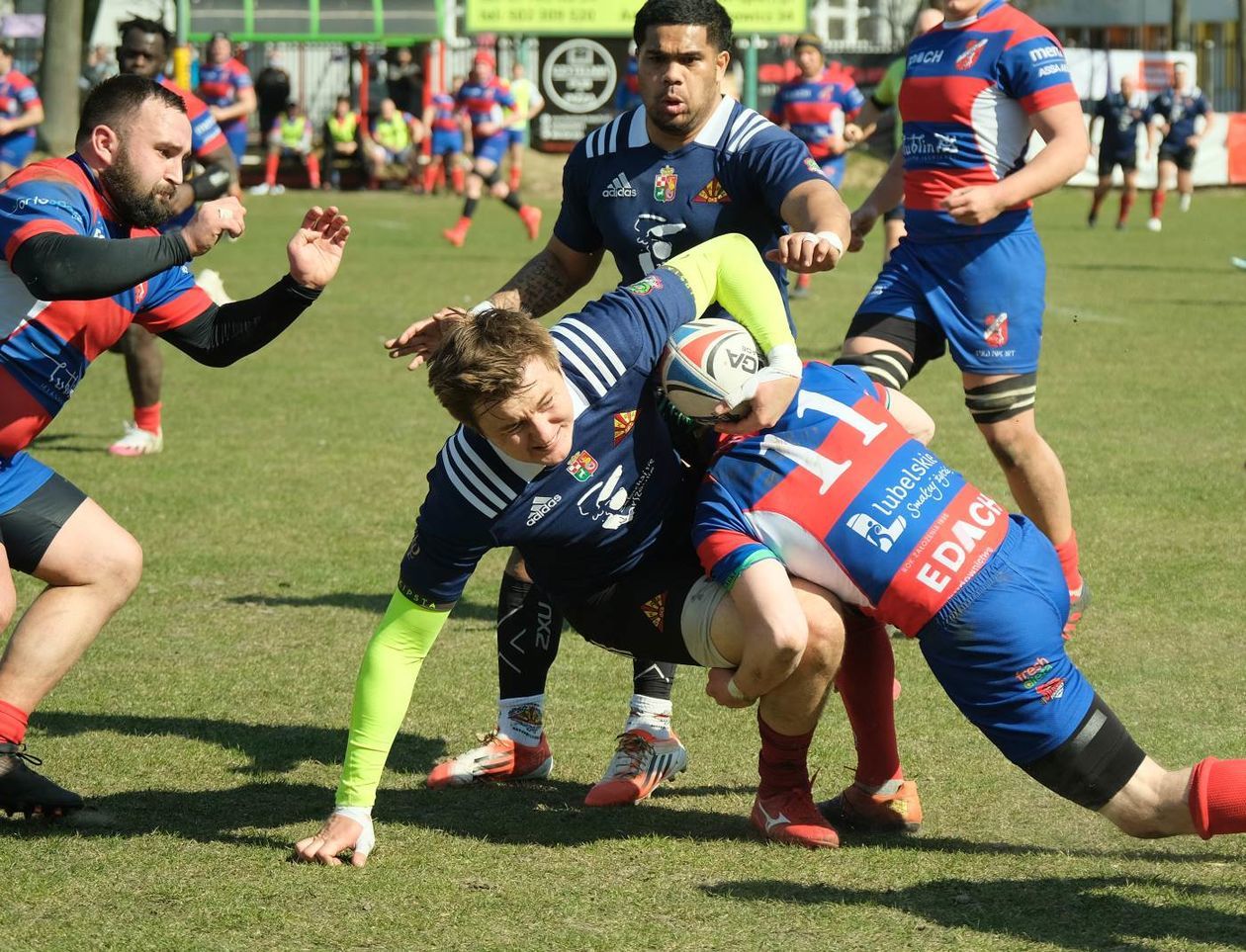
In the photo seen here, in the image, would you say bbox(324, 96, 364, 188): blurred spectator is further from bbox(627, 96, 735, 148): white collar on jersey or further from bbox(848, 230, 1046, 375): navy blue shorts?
bbox(627, 96, 735, 148): white collar on jersey

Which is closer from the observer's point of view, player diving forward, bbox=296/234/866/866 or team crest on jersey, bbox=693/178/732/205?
player diving forward, bbox=296/234/866/866

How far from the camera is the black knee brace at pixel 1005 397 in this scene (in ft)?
20.1

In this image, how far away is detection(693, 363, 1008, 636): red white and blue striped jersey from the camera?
380cm

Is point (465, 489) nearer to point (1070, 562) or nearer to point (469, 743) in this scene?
point (469, 743)

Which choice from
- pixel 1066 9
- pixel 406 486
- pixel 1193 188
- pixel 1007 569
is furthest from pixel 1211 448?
pixel 1066 9

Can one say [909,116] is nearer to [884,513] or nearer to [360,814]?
[884,513]

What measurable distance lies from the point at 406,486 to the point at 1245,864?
17.1 feet

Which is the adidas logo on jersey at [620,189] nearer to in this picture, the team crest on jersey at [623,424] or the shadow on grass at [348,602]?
the team crest on jersey at [623,424]

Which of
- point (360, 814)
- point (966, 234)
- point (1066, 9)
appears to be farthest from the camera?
point (1066, 9)

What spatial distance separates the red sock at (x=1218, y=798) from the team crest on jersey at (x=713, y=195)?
2.19 metres

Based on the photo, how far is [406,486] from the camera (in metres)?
8.45

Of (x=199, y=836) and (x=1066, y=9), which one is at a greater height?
(x=1066, y=9)

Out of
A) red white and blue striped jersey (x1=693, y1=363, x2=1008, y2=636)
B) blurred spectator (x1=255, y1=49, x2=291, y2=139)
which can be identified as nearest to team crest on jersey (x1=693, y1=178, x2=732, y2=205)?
red white and blue striped jersey (x1=693, y1=363, x2=1008, y2=636)

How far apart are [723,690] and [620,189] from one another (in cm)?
184
